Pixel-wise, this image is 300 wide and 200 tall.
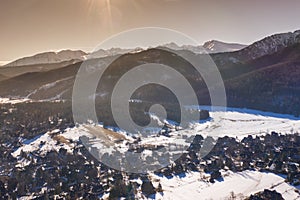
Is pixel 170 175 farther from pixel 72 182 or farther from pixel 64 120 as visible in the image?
pixel 64 120

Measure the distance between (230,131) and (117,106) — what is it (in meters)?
14.2

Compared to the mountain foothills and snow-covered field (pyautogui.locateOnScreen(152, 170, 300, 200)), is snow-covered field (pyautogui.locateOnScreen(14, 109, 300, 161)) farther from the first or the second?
snow-covered field (pyautogui.locateOnScreen(152, 170, 300, 200))

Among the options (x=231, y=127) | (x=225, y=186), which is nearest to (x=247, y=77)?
(x=231, y=127)

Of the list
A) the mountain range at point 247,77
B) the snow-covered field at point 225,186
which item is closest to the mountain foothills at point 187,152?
the snow-covered field at point 225,186

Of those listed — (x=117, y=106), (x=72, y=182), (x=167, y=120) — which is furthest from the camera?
(x=117, y=106)

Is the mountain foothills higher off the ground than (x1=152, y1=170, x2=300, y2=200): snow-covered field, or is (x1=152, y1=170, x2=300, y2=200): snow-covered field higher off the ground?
the mountain foothills

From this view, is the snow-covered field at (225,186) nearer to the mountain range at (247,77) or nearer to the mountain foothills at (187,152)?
the mountain foothills at (187,152)

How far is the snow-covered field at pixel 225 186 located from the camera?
1447 centimetres

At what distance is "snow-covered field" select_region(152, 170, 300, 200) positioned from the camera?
47.5ft

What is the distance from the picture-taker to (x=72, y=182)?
15797 mm

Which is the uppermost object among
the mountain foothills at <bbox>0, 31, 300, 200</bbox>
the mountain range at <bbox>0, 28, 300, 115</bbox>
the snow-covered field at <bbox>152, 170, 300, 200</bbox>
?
the mountain range at <bbox>0, 28, 300, 115</bbox>

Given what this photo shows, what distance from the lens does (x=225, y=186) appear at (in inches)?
610

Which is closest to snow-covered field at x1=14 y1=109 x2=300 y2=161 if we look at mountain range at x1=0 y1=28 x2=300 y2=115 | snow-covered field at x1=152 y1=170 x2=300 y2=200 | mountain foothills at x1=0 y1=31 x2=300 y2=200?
mountain foothills at x1=0 y1=31 x2=300 y2=200

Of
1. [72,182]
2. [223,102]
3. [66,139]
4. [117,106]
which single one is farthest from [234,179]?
[223,102]
